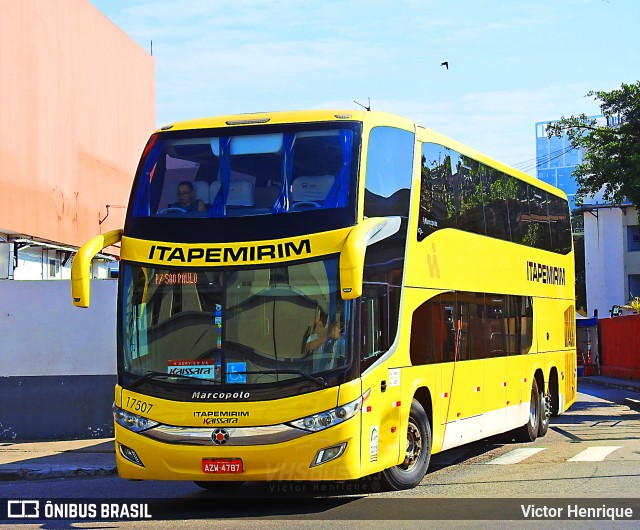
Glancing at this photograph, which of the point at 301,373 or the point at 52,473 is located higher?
the point at 301,373

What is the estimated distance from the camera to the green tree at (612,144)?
26.4 m

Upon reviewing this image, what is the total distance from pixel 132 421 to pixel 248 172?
9.41ft

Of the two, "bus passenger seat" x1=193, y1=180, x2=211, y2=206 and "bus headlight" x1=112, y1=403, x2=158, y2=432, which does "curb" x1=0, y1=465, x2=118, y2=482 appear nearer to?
"bus headlight" x1=112, y1=403, x2=158, y2=432

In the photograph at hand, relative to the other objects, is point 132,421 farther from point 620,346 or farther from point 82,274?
point 620,346

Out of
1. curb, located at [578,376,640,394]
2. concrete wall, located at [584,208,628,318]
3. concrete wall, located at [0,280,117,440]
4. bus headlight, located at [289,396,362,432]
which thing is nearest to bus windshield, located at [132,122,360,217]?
bus headlight, located at [289,396,362,432]

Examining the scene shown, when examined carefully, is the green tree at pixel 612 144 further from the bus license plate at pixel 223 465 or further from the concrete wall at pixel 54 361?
the bus license plate at pixel 223 465

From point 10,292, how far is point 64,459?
167 inches

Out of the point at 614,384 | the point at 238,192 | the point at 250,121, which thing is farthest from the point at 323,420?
the point at 614,384

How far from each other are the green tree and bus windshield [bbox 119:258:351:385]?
Answer: 1707cm

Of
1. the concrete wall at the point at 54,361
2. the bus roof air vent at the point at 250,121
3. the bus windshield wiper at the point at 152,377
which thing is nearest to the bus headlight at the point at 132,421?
the bus windshield wiper at the point at 152,377

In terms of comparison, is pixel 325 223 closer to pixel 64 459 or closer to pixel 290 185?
pixel 290 185

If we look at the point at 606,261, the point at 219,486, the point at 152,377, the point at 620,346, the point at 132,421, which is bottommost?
the point at 219,486

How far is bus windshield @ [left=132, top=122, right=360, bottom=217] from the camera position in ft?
36.3

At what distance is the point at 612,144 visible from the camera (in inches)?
1059
